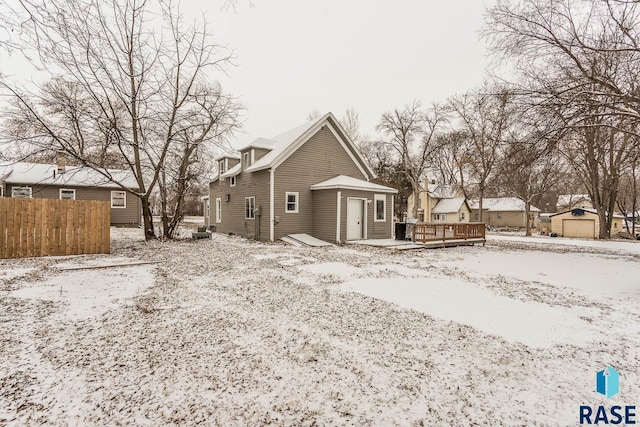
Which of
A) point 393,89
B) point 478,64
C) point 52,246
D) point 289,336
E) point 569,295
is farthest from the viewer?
point 393,89

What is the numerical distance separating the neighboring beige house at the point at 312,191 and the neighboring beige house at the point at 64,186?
8139 millimetres

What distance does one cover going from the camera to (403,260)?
33.1ft

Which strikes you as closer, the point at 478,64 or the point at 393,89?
the point at 478,64

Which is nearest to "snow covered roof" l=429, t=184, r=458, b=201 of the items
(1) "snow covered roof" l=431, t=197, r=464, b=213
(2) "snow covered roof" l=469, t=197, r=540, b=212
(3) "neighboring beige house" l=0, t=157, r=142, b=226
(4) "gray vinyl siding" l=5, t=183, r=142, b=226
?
(1) "snow covered roof" l=431, t=197, r=464, b=213

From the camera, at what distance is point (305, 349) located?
11.3 feet

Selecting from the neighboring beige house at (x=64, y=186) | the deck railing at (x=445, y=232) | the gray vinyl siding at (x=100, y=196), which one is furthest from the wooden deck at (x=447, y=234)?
the gray vinyl siding at (x=100, y=196)

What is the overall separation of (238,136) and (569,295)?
1353 cm

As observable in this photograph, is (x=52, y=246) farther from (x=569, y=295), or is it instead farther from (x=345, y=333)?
(x=569, y=295)

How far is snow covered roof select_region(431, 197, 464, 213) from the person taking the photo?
35.1 meters

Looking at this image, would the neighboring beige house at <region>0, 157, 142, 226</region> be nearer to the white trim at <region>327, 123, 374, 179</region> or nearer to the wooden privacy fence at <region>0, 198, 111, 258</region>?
the wooden privacy fence at <region>0, 198, 111, 258</region>

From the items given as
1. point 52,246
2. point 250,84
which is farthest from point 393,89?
point 52,246

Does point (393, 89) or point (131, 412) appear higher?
point (393, 89)

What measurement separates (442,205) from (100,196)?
35589 millimetres

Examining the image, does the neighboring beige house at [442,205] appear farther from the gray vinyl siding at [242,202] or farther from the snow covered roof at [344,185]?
the gray vinyl siding at [242,202]
